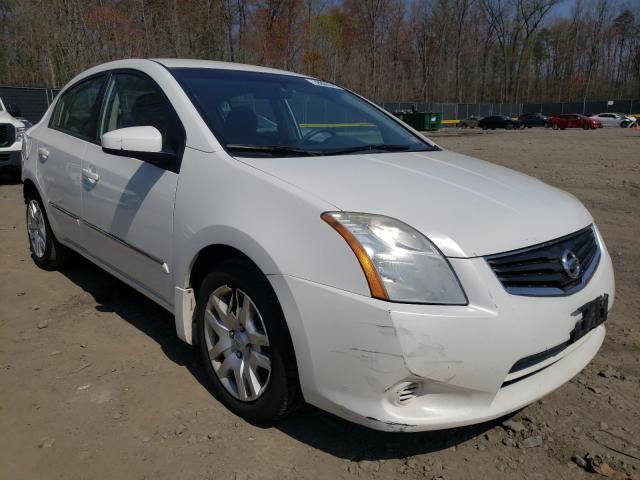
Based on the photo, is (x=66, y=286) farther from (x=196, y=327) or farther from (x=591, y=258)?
(x=591, y=258)

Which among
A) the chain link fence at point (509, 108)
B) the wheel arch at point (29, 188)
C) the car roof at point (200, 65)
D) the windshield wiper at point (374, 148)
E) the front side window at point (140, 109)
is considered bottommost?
the wheel arch at point (29, 188)

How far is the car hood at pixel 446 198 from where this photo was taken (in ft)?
6.74

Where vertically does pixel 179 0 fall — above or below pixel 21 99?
above

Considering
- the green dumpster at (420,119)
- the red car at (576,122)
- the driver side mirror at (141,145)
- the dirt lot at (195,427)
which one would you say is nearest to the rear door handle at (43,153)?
the dirt lot at (195,427)

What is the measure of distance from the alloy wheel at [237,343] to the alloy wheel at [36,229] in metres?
2.59

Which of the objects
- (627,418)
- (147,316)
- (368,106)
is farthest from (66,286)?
(627,418)

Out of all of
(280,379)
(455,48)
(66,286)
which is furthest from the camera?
(455,48)

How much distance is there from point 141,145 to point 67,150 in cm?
139

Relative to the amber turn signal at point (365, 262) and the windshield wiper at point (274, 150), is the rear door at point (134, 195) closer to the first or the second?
the windshield wiper at point (274, 150)

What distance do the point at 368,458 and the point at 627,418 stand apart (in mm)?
1272

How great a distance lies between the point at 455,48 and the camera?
239 feet

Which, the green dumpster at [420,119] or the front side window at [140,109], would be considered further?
the green dumpster at [420,119]

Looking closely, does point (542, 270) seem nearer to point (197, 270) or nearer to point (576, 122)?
point (197, 270)

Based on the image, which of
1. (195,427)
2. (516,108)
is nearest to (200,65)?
(195,427)
